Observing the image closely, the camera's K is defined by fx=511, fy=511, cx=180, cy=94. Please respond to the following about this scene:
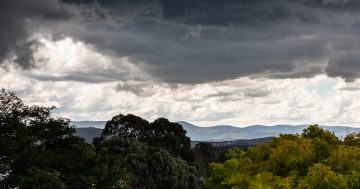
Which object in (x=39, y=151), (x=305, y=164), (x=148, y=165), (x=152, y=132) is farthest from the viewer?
(x=152, y=132)

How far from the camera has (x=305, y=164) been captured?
36188mm

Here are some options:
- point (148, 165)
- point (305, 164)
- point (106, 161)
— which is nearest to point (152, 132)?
point (148, 165)

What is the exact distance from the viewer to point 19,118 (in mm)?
43719

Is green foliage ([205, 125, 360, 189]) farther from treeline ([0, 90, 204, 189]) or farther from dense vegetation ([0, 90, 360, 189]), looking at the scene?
treeline ([0, 90, 204, 189])

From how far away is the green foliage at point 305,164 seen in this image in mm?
31027

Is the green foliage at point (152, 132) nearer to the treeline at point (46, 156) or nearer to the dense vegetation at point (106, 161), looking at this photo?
the dense vegetation at point (106, 161)

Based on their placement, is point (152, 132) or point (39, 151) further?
point (152, 132)

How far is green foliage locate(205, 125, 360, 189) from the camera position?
31.0 meters

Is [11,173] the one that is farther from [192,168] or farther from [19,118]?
[192,168]

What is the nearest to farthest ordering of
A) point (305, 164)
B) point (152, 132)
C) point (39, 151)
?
point (305, 164), point (39, 151), point (152, 132)

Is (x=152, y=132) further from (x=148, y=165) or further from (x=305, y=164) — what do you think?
(x=305, y=164)

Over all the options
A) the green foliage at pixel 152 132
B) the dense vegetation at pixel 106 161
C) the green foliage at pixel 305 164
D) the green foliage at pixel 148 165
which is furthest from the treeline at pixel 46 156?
the green foliage at pixel 152 132

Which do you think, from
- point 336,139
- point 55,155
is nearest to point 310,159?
point 336,139

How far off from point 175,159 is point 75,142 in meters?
35.7
